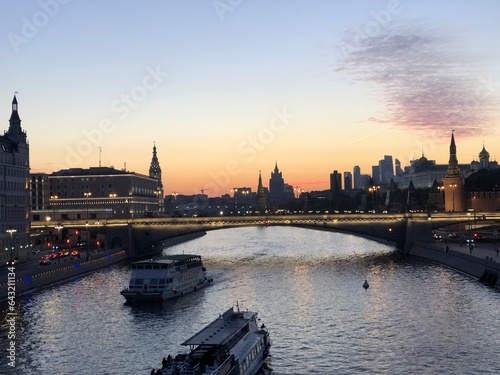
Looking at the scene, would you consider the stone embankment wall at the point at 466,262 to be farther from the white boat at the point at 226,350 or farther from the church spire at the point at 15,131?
the church spire at the point at 15,131

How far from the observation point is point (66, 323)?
7125cm

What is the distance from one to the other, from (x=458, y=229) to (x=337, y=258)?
62.2 meters

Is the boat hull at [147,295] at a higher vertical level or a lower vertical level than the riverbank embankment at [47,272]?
lower

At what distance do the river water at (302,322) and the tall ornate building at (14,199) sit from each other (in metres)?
14.9

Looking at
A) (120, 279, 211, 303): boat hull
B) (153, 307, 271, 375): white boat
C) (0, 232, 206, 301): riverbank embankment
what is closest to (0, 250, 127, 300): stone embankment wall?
(0, 232, 206, 301): riverbank embankment

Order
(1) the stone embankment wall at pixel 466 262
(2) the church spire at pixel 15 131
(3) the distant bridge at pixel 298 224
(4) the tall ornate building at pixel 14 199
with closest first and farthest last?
1. (1) the stone embankment wall at pixel 466 262
2. (4) the tall ornate building at pixel 14 199
3. (2) the church spire at pixel 15 131
4. (3) the distant bridge at pixel 298 224

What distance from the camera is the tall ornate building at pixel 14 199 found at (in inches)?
4380

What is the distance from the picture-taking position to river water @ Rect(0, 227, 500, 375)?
181 feet

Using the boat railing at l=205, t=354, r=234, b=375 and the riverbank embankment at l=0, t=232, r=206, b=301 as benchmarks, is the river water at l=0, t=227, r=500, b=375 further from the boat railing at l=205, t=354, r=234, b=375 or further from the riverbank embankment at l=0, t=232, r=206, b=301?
the boat railing at l=205, t=354, r=234, b=375

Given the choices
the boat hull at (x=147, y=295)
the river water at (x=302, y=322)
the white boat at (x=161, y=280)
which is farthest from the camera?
the white boat at (x=161, y=280)

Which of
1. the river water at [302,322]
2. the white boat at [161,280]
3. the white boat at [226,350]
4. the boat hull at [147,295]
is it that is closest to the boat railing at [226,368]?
the white boat at [226,350]

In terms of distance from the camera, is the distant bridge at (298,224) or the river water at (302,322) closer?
the river water at (302,322)

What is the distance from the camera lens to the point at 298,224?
150 m

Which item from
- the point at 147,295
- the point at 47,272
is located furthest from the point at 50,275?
the point at 147,295
